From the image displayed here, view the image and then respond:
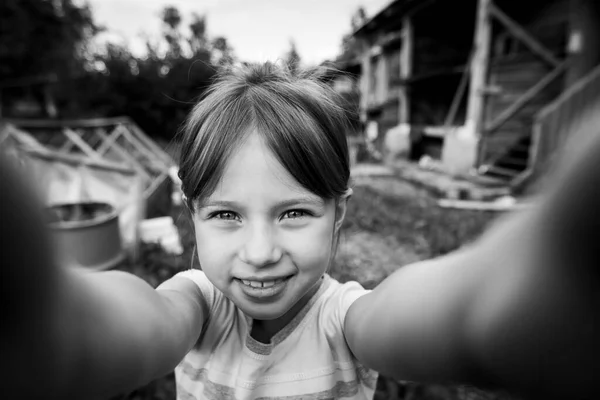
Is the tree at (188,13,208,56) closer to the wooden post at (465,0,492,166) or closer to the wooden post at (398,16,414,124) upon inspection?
the wooden post at (398,16,414,124)

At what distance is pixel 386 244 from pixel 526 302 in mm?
4381

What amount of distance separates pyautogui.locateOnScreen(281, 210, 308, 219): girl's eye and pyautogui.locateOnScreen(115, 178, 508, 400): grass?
1640mm

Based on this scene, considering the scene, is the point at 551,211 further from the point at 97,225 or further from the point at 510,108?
the point at 510,108

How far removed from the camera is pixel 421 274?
1.81 feet

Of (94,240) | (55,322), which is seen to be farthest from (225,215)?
(94,240)

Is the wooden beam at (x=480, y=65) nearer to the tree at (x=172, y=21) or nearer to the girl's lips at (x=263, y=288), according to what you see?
the girl's lips at (x=263, y=288)

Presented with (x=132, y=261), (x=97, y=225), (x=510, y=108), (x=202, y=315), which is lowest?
(x=132, y=261)

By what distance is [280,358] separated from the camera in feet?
3.44

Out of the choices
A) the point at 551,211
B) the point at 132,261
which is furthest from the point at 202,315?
the point at 132,261

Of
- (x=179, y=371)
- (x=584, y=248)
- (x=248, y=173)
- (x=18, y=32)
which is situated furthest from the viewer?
(x=18, y=32)

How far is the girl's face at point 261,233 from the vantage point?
2.80 feet

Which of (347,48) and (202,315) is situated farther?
(347,48)

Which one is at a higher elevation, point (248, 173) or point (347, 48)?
point (347, 48)

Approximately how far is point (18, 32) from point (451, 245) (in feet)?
54.9
